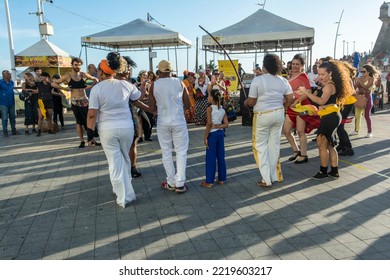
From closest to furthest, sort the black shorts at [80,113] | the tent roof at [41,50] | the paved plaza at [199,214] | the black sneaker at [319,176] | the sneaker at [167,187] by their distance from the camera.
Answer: the paved plaza at [199,214] < the sneaker at [167,187] < the black sneaker at [319,176] < the black shorts at [80,113] < the tent roof at [41,50]

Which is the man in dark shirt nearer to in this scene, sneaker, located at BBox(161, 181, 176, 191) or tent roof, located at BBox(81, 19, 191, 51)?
sneaker, located at BBox(161, 181, 176, 191)

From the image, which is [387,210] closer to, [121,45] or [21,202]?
[21,202]

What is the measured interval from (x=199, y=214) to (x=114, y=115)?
1565 mm

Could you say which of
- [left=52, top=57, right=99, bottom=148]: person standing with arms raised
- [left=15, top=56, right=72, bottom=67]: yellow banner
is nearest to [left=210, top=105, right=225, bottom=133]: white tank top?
[left=52, top=57, right=99, bottom=148]: person standing with arms raised

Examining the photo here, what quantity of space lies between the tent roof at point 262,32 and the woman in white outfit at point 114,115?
11117 millimetres

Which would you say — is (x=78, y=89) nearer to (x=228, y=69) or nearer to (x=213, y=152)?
(x=213, y=152)

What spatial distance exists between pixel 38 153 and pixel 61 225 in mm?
4339

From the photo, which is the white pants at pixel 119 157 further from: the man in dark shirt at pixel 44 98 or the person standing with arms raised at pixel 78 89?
the man in dark shirt at pixel 44 98

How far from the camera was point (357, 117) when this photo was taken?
335 inches

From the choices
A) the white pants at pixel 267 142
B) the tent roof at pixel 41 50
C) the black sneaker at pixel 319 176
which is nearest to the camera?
the white pants at pixel 267 142

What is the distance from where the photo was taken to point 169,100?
14.8ft

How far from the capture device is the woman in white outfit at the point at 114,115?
4.07 meters

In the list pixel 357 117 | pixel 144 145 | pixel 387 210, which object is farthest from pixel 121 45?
pixel 387 210

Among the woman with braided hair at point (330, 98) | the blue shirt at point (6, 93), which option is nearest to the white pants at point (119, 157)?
the woman with braided hair at point (330, 98)
